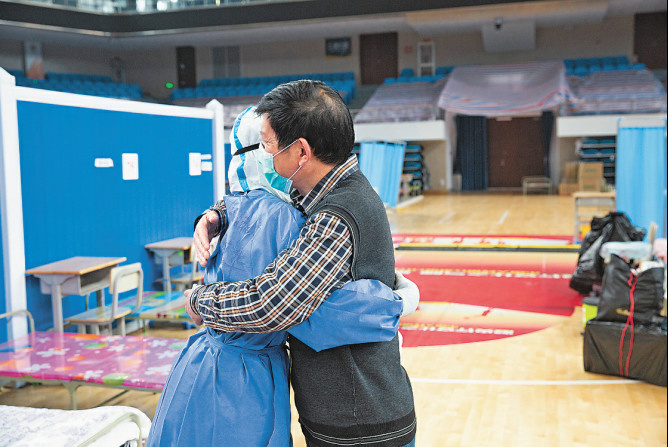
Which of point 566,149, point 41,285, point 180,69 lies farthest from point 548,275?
point 180,69

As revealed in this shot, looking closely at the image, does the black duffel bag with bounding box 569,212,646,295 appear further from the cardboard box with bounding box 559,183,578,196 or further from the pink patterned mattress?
the cardboard box with bounding box 559,183,578,196

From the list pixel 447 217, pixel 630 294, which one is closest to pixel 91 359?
pixel 630 294

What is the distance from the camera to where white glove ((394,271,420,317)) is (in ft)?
4.76

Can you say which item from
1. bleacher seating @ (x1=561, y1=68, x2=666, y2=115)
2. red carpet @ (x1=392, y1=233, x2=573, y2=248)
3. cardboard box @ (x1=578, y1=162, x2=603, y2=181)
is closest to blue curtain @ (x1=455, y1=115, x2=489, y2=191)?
bleacher seating @ (x1=561, y1=68, x2=666, y2=115)

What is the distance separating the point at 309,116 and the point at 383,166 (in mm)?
12840

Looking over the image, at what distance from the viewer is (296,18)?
703 inches

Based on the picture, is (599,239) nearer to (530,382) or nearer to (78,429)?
(530,382)

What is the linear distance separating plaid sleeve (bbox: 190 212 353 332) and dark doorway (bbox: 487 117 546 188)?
21648 mm

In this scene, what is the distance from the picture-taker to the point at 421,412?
12.1ft

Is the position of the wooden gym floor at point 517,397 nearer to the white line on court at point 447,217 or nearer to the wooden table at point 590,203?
the wooden table at point 590,203

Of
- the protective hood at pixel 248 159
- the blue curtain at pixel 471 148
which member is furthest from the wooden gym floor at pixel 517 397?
the blue curtain at pixel 471 148

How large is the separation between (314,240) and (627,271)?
140 inches

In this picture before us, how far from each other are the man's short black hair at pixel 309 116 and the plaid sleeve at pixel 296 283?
0.17 metres

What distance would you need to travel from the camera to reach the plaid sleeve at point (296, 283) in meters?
1.25
